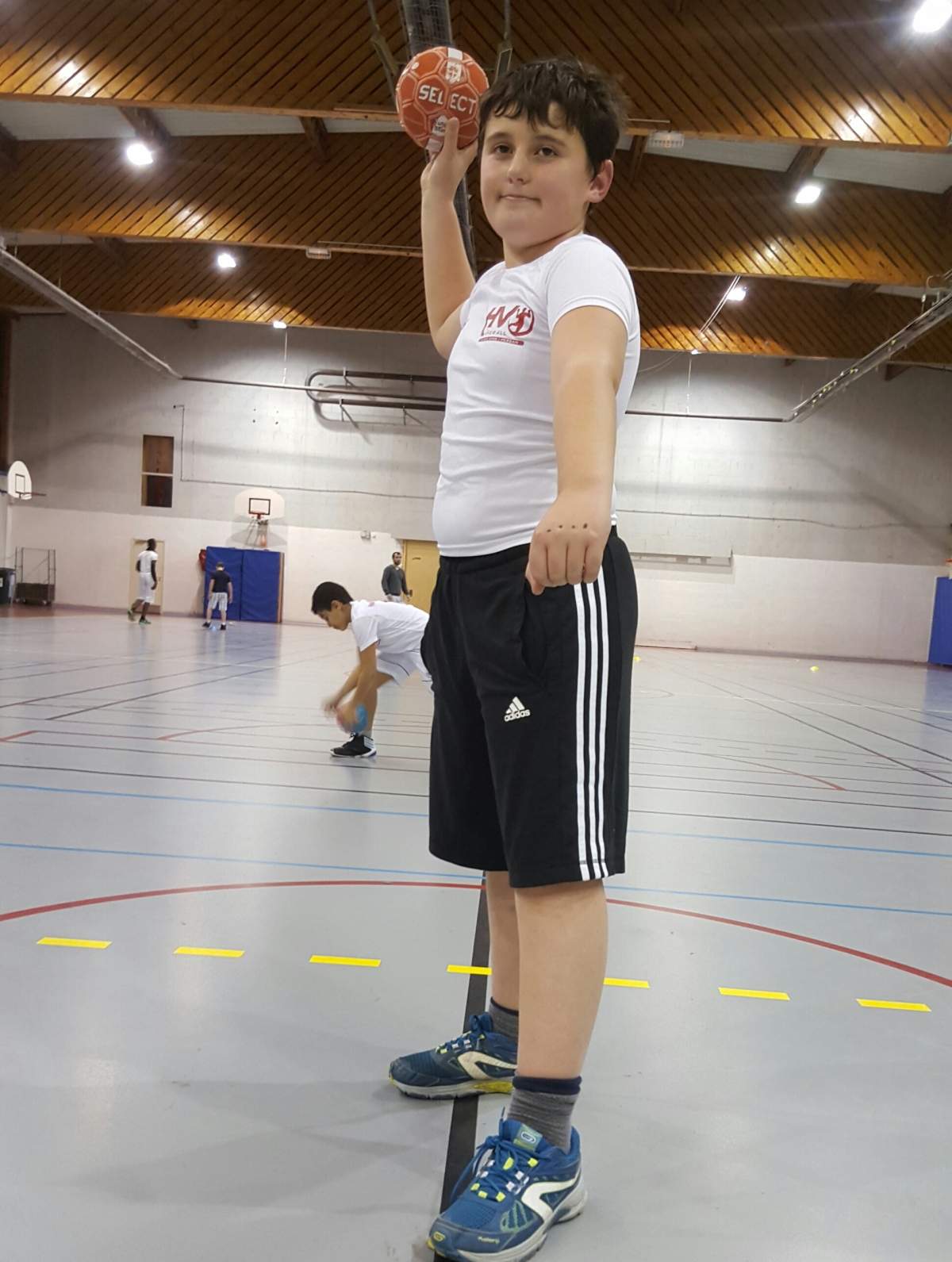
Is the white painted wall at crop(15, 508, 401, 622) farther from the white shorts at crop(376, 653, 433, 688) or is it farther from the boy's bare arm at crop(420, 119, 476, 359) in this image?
the boy's bare arm at crop(420, 119, 476, 359)

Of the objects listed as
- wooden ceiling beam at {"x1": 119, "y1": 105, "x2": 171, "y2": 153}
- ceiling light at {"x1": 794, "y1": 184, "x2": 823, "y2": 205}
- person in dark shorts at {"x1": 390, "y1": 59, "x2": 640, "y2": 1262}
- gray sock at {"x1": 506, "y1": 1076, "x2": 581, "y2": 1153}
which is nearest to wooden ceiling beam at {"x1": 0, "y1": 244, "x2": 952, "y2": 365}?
ceiling light at {"x1": 794, "y1": 184, "x2": 823, "y2": 205}

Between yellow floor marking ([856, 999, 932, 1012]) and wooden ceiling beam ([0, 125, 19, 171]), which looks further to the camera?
wooden ceiling beam ([0, 125, 19, 171])

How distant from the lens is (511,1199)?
140 centimetres

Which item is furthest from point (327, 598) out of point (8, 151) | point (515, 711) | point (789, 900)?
point (8, 151)

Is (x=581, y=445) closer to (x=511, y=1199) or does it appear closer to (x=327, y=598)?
(x=511, y=1199)

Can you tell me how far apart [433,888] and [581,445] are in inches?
87.0

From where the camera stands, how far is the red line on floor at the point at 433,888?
264 cm

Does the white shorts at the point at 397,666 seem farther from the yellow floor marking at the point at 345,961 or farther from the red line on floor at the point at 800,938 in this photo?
the yellow floor marking at the point at 345,961

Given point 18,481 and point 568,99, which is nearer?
point 568,99

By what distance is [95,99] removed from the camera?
11.3 m

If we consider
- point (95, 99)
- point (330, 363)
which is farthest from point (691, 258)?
point (330, 363)

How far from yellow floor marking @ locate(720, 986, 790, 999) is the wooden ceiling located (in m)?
11.1

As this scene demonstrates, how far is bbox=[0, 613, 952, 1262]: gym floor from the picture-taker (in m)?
1.45

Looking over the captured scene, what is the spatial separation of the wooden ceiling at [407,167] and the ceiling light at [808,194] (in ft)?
0.96
